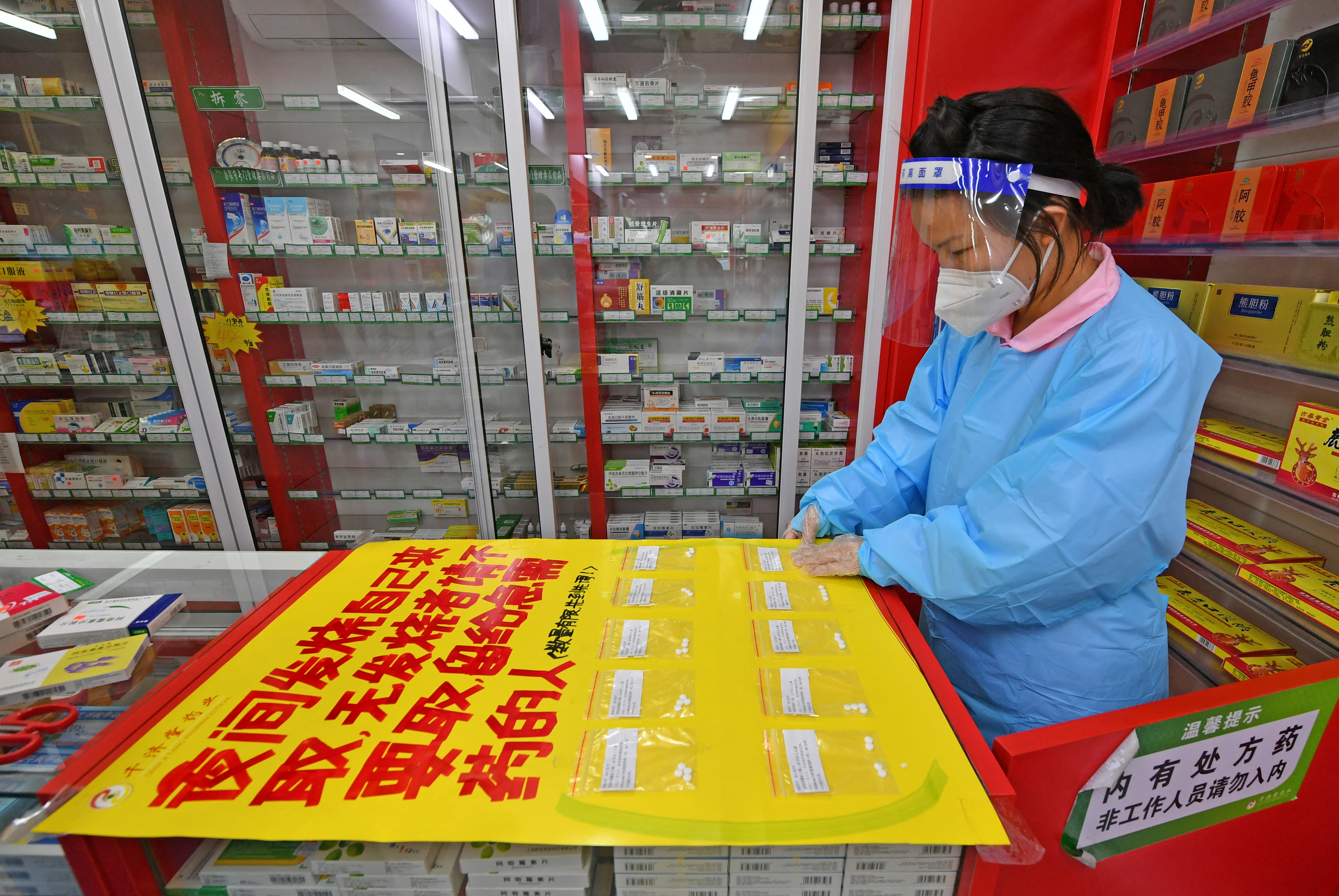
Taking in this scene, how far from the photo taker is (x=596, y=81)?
112 inches

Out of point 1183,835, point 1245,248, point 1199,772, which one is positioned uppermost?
point 1245,248

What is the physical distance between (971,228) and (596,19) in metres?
2.46

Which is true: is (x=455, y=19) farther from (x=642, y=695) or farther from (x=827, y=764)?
(x=827, y=764)

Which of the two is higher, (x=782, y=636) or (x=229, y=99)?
(x=229, y=99)

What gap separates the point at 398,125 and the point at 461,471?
192 cm

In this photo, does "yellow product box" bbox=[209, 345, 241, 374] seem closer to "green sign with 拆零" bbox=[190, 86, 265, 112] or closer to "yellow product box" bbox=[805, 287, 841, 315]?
"green sign with 拆零" bbox=[190, 86, 265, 112]

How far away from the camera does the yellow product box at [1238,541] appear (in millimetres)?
1734

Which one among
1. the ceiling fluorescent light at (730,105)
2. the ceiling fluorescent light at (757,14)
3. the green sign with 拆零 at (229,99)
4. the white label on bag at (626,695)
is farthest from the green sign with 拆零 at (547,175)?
the white label on bag at (626,695)

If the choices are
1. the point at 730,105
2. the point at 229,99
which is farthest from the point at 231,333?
the point at 730,105

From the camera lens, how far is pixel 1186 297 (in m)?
1.95

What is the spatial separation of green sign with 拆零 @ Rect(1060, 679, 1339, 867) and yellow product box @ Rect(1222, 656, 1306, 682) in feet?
2.72

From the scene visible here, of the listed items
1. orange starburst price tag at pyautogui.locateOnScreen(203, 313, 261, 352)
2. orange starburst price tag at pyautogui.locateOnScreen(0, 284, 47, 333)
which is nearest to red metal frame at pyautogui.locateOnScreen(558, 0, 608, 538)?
orange starburst price tag at pyautogui.locateOnScreen(203, 313, 261, 352)

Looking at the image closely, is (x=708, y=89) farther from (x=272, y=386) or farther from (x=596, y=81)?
(x=272, y=386)

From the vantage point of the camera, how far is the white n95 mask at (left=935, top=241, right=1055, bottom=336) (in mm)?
1217
